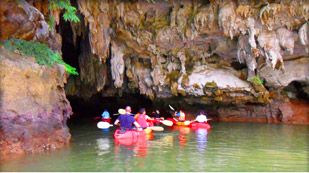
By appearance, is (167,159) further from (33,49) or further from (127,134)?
(33,49)

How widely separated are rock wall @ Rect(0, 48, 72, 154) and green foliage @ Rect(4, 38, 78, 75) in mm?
181

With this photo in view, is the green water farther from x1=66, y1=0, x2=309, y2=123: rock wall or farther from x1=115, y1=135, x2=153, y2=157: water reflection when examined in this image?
x1=66, y1=0, x2=309, y2=123: rock wall

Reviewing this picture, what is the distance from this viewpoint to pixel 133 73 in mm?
18359

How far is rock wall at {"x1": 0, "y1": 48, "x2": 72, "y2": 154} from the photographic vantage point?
720cm

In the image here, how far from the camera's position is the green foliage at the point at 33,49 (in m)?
8.01

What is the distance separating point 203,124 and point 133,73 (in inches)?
216

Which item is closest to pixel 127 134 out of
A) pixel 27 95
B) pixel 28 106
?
pixel 28 106

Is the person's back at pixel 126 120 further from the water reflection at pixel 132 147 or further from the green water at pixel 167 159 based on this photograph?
the green water at pixel 167 159

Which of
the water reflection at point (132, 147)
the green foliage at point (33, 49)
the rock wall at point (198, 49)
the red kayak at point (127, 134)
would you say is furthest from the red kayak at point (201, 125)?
the green foliage at point (33, 49)

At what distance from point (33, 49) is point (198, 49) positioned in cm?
1081

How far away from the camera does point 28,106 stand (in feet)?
25.2

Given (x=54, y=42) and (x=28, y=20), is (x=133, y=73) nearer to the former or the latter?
(x=54, y=42)

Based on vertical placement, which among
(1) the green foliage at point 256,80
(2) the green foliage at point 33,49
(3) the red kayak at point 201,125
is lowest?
(3) the red kayak at point 201,125

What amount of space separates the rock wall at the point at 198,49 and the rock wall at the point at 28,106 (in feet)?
20.2
